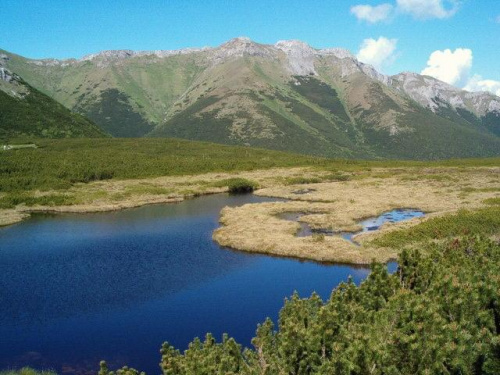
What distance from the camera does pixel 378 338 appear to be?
2123 centimetres

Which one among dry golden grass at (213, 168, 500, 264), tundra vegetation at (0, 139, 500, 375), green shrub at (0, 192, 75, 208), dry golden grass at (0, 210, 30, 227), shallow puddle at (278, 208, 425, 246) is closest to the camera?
tundra vegetation at (0, 139, 500, 375)

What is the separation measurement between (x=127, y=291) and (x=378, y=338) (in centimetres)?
3452

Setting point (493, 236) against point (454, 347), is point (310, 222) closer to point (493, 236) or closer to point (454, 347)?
point (493, 236)

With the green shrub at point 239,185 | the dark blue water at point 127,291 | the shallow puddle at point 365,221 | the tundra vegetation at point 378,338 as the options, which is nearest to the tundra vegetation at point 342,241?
the tundra vegetation at point 378,338

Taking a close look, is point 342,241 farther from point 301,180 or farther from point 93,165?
point 93,165

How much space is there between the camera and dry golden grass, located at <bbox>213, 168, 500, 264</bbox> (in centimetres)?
6172

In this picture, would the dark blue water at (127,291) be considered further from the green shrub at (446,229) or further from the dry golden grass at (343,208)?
the green shrub at (446,229)

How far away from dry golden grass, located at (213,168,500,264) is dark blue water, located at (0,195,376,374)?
11.5 feet

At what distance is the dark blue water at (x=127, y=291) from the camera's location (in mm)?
36250

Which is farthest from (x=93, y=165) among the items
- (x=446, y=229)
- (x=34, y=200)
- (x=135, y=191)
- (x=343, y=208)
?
(x=446, y=229)

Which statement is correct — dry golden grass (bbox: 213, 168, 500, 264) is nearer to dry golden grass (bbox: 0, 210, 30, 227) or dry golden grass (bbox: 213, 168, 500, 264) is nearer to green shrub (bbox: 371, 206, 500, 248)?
green shrub (bbox: 371, 206, 500, 248)

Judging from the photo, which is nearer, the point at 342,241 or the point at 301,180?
the point at 342,241

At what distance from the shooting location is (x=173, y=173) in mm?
157125

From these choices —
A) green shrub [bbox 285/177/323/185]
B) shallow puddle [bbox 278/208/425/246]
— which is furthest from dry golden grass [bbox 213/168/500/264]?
green shrub [bbox 285/177/323/185]
